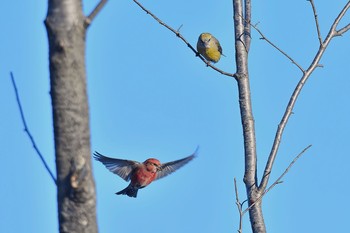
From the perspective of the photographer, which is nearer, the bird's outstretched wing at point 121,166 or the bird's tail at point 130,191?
the bird's outstretched wing at point 121,166

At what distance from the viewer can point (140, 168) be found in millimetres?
8555

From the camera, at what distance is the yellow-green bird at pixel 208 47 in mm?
11562

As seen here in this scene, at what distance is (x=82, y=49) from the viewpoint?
191 centimetres

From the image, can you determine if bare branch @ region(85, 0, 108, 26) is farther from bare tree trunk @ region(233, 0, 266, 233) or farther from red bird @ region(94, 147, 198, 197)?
red bird @ region(94, 147, 198, 197)

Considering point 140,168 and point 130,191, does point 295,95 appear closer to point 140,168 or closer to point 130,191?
point 140,168

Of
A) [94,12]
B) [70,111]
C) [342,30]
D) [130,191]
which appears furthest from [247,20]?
[130,191]

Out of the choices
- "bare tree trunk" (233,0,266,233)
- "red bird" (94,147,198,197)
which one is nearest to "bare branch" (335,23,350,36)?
"bare tree trunk" (233,0,266,233)

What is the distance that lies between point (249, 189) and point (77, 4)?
9.00 feet

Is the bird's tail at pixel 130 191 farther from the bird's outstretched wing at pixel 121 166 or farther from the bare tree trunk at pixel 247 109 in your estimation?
the bare tree trunk at pixel 247 109

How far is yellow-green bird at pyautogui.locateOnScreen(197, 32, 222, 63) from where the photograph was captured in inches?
455

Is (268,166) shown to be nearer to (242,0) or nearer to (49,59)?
(242,0)

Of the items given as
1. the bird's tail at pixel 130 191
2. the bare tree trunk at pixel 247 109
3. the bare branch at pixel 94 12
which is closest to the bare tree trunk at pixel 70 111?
the bare branch at pixel 94 12

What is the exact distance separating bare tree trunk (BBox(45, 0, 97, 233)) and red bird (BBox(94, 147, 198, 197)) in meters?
6.39

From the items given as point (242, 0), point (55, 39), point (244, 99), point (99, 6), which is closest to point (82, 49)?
point (55, 39)
